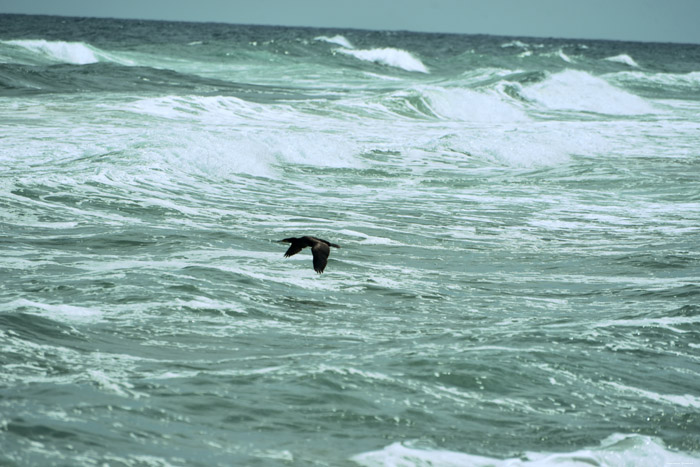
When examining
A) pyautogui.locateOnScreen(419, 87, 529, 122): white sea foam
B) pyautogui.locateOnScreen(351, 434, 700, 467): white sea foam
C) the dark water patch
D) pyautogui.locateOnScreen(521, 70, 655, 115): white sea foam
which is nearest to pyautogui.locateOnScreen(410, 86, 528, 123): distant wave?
pyautogui.locateOnScreen(419, 87, 529, 122): white sea foam

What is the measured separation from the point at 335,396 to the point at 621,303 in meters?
3.30

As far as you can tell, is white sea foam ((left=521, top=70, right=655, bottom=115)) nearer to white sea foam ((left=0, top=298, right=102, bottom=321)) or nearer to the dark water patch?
white sea foam ((left=0, top=298, right=102, bottom=321))

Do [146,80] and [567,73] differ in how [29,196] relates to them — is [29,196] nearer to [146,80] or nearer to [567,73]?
[146,80]

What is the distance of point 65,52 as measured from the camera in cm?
3822

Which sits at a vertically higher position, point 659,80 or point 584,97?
point 659,80

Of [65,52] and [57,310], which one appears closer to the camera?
[57,310]

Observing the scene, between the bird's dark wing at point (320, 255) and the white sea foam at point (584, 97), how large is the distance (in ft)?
80.1

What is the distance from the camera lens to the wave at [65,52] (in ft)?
122

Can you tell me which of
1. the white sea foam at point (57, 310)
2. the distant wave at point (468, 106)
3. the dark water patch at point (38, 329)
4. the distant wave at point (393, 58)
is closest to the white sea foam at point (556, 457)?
the dark water patch at point (38, 329)

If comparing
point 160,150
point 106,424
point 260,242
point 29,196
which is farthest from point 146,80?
point 106,424

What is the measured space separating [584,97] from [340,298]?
2720cm

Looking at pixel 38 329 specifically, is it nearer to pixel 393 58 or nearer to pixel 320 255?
pixel 320 255

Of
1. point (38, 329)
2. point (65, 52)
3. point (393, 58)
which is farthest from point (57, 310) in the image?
point (393, 58)

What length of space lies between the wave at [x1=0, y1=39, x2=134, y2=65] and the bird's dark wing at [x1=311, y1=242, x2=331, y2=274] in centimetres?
3160
